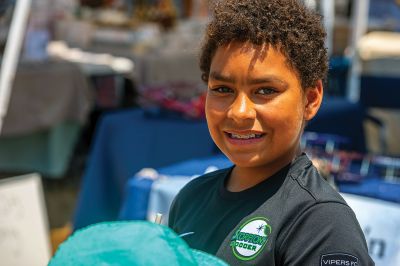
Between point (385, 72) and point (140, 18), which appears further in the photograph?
point (140, 18)

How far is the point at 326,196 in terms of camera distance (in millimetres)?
1156

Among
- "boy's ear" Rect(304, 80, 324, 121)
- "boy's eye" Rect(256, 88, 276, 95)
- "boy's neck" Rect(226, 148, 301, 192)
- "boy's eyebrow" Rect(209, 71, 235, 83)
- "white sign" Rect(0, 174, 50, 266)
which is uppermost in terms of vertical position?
"boy's eyebrow" Rect(209, 71, 235, 83)

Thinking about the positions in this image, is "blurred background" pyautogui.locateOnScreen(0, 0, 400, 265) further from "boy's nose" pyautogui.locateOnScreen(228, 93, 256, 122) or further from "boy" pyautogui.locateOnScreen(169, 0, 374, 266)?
"boy's nose" pyautogui.locateOnScreen(228, 93, 256, 122)

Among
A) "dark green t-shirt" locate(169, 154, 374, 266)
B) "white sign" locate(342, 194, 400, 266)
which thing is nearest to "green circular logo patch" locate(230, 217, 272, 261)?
"dark green t-shirt" locate(169, 154, 374, 266)

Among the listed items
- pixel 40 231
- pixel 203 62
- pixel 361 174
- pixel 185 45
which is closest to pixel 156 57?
pixel 185 45

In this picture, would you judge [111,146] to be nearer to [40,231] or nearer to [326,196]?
[40,231]

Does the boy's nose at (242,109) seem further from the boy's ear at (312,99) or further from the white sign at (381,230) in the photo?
the white sign at (381,230)

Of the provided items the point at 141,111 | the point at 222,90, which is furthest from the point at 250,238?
the point at 141,111

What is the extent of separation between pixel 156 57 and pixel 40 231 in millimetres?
3230

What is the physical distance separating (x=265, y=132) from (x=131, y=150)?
2.80 m

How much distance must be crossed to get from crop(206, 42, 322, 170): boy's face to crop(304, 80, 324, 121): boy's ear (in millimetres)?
20

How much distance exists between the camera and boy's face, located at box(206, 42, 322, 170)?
3.99 feet

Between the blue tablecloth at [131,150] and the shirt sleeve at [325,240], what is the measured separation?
2.75m

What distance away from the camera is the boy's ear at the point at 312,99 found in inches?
51.6
